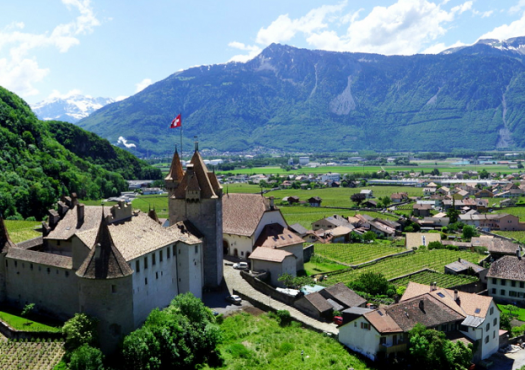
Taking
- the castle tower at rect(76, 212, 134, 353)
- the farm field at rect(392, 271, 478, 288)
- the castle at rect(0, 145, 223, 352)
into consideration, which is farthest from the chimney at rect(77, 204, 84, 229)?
the farm field at rect(392, 271, 478, 288)

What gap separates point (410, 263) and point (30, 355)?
66.5 m

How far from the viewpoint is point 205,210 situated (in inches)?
2450

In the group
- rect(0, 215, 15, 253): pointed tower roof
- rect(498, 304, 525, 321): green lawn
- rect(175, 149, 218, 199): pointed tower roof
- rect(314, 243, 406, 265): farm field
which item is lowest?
rect(498, 304, 525, 321): green lawn

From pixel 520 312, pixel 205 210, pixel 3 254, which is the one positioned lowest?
pixel 520 312

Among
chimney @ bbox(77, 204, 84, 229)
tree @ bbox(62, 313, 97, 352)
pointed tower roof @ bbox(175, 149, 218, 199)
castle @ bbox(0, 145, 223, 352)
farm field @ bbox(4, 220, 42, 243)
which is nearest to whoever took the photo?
tree @ bbox(62, 313, 97, 352)

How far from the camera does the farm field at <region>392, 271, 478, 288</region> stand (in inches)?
2921

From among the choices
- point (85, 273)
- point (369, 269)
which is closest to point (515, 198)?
point (369, 269)

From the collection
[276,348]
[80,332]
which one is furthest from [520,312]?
[80,332]

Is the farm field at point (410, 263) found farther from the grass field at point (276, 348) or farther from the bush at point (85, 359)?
the bush at point (85, 359)

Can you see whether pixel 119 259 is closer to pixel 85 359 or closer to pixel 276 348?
Answer: pixel 85 359

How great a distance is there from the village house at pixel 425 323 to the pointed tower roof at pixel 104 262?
24.2 meters

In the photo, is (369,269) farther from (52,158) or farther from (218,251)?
(52,158)

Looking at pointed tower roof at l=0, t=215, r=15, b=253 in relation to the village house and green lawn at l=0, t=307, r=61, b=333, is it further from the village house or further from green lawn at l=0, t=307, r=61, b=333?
the village house

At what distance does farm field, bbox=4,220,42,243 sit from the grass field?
1575 inches
